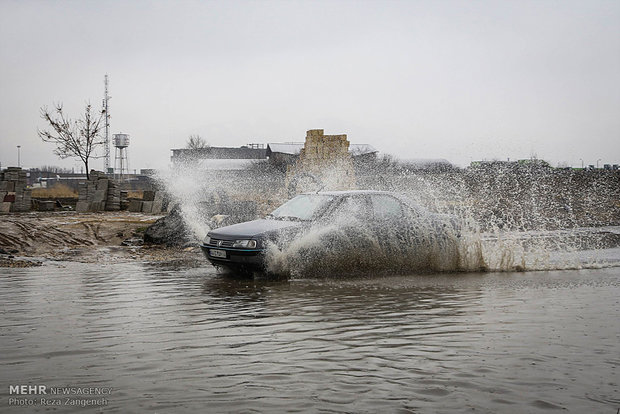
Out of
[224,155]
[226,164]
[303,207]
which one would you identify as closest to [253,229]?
[303,207]

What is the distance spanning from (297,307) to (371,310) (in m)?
0.90

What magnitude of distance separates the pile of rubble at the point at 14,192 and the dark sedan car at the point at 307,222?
18.8 meters

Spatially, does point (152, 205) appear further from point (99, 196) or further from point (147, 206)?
point (99, 196)

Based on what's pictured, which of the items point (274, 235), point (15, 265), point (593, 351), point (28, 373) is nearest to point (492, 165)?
point (274, 235)

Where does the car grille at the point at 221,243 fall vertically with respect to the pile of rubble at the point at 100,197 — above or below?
below

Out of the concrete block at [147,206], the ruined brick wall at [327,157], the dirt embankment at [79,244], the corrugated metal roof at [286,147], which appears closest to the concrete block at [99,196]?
the concrete block at [147,206]

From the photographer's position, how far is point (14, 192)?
26328 mm

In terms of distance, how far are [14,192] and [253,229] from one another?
66.3 ft

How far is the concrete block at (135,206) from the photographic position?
25031mm

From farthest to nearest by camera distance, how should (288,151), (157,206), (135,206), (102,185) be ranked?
(288,151)
(102,185)
(135,206)
(157,206)

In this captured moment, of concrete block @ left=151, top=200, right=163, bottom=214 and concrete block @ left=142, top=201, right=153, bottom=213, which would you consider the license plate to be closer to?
concrete block @ left=151, top=200, right=163, bottom=214

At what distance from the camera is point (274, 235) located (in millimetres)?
9773

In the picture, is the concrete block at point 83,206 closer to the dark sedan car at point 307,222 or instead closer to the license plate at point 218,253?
the dark sedan car at point 307,222

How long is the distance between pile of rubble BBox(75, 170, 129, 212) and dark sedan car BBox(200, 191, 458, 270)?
16.7 meters
